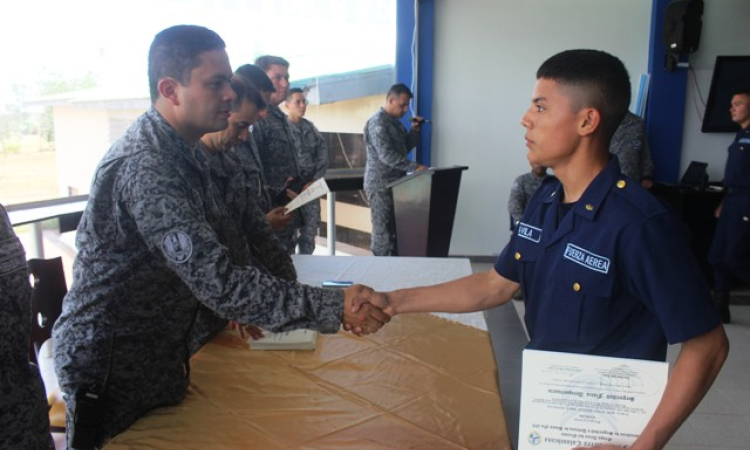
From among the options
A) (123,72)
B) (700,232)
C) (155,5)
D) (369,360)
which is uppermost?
(155,5)

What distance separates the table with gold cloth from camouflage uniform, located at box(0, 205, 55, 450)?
0.54 feet

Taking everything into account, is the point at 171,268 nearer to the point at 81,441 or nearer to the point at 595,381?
the point at 81,441

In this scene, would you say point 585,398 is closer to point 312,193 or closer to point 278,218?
point 312,193

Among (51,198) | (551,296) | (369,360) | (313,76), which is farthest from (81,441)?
(313,76)

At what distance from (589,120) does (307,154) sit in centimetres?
332

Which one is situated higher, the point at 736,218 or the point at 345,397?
the point at 345,397

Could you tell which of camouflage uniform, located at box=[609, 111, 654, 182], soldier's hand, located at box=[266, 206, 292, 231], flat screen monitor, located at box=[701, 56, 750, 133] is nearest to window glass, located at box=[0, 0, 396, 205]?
soldier's hand, located at box=[266, 206, 292, 231]

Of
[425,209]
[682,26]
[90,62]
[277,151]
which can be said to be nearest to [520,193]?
[425,209]

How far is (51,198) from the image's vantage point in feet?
12.8

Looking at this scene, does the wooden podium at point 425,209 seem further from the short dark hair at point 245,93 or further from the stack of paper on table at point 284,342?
the stack of paper on table at point 284,342

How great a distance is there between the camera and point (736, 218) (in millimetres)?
4297

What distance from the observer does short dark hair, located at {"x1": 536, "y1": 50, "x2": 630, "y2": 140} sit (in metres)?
1.19

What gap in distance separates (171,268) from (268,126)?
2455mm

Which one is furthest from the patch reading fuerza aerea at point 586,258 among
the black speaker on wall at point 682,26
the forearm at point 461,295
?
the black speaker on wall at point 682,26
